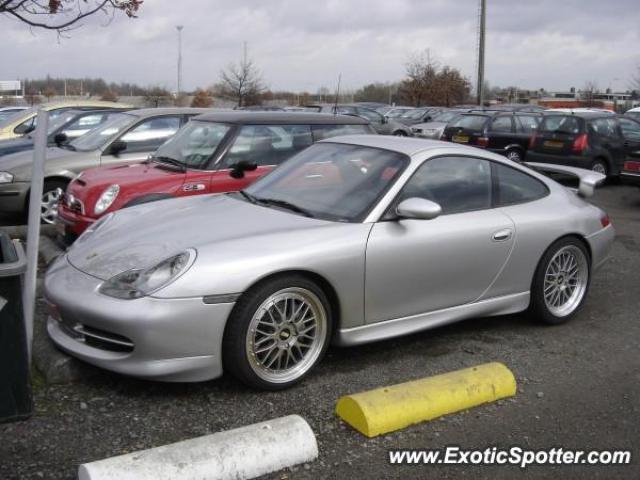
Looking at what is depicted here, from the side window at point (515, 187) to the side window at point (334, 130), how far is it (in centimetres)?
290

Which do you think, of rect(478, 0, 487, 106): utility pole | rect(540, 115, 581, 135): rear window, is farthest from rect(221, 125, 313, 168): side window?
rect(478, 0, 487, 106): utility pole

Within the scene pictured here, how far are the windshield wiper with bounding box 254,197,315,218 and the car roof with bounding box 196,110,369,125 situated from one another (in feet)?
8.78

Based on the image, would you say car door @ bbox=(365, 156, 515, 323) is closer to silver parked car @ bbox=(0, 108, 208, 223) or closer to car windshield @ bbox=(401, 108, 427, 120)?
silver parked car @ bbox=(0, 108, 208, 223)

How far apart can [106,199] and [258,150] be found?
5.44 ft

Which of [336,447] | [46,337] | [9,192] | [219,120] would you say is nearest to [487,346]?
[336,447]

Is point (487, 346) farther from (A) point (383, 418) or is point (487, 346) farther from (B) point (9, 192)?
(B) point (9, 192)

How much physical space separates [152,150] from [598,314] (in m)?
5.43

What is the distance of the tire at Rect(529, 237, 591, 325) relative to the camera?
5.15 meters

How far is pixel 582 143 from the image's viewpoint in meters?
13.9

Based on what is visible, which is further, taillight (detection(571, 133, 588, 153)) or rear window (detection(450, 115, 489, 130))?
rear window (detection(450, 115, 489, 130))

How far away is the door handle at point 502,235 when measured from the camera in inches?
189

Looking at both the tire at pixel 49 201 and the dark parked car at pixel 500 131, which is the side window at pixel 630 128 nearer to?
the dark parked car at pixel 500 131

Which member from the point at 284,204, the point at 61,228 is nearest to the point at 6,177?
the point at 61,228

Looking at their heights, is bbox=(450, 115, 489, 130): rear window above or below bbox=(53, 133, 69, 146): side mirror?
above
